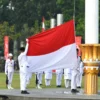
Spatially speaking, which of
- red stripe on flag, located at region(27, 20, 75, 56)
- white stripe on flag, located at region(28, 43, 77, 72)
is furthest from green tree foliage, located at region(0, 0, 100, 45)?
white stripe on flag, located at region(28, 43, 77, 72)

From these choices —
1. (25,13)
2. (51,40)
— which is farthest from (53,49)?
(25,13)

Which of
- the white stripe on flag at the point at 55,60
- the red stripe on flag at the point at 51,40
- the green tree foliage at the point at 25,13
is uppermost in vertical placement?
the green tree foliage at the point at 25,13

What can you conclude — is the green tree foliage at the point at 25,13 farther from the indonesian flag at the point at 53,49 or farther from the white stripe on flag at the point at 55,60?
the white stripe on flag at the point at 55,60

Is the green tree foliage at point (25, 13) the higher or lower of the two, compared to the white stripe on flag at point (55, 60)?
higher

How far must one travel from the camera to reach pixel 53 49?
49.6ft

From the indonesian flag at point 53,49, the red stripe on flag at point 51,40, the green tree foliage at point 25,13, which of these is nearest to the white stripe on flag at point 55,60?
the indonesian flag at point 53,49

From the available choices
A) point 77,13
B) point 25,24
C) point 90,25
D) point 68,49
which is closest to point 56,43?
point 68,49

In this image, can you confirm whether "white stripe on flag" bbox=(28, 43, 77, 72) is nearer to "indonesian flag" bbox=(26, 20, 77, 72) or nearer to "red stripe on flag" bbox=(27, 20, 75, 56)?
"indonesian flag" bbox=(26, 20, 77, 72)

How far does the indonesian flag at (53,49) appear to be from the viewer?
15.0m

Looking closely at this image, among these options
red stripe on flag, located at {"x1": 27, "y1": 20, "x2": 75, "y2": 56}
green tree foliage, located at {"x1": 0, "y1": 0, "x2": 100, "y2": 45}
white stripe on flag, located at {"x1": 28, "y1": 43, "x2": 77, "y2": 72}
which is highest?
green tree foliage, located at {"x1": 0, "y1": 0, "x2": 100, "y2": 45}

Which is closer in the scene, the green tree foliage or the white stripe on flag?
the white stripe on flag

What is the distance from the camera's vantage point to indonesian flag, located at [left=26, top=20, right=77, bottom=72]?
1497cm

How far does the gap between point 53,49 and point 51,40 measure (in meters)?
0.34

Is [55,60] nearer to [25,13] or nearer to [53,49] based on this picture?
[53,49]
